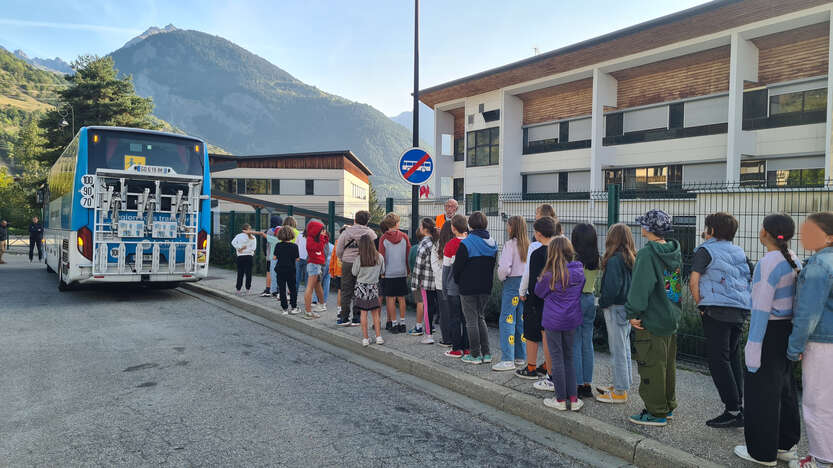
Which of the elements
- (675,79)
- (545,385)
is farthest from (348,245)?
(675,79)

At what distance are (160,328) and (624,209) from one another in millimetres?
7571

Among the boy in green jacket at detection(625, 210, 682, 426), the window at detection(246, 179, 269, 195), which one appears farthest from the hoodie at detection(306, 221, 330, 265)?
the window at detection(246, 179, 269, 195)

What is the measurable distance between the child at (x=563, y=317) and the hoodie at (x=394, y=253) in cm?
319

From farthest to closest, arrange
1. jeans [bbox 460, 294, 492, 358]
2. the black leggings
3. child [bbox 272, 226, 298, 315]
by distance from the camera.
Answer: the black leggings → child [bbox 272, 226, 298, 315] → jeans [bbox 460, 294, 492, 358]

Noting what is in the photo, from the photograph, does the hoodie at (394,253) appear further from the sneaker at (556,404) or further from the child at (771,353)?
the child at (771,353)

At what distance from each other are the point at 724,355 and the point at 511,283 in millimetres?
2182

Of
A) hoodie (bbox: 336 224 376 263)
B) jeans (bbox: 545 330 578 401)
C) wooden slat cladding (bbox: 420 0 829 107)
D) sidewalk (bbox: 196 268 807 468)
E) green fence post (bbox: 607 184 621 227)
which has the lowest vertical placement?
sidewalk (bbox: 196 268 807 468)

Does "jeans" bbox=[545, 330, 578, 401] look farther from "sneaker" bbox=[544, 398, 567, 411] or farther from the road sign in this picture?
the road sign

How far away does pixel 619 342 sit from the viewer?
4.49m

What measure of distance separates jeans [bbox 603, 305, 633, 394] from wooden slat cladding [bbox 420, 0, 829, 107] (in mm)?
21301

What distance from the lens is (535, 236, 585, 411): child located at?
438cm

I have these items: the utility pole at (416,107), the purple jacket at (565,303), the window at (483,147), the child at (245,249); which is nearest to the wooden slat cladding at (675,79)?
the window at (483,147)

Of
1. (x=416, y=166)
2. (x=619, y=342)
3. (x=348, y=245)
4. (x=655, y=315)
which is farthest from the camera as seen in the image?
(x=416, y=166)

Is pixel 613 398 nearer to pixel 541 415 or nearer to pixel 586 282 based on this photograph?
pixel 541 415
